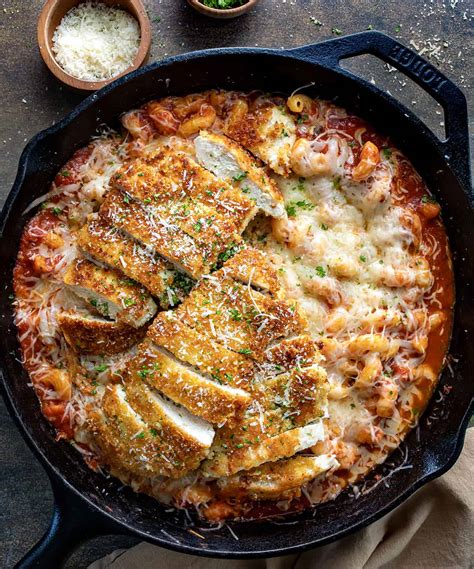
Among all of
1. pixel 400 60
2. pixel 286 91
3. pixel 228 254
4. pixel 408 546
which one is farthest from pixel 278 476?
pixel 400 60

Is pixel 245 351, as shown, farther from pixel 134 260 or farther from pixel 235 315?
pixel 134 260

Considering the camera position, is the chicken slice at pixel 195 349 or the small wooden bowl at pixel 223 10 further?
the small wooden bowl at pixel 223 10

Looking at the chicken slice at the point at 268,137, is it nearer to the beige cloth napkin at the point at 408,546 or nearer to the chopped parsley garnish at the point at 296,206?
the chopped parsley garnish at the point at 296,206

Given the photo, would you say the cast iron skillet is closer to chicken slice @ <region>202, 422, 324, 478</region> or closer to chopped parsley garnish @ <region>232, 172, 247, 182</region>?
chicken slice @ <region>202, 422, 324, 478</region>

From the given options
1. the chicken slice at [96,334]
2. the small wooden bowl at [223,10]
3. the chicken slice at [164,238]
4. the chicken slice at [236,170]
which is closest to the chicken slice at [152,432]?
the chicken slice at [96,334]

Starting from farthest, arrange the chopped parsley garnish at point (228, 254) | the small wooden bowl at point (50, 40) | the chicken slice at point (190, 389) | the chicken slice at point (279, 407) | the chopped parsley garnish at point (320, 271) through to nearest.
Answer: the small wooden bowl at point (50, 40), the chopped parsley garnish at point (320, 271), the chopped parsley garnish at point (228, 254), the chicken slice at point (279, 407), the chicken slice at point (190, 389)

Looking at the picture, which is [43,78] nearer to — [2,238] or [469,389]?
[2,238]
